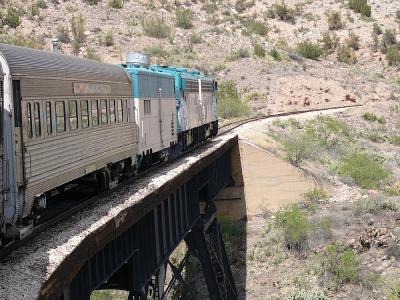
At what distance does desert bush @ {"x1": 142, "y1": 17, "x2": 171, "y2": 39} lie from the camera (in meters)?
62.3

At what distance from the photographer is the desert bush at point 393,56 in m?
67.9

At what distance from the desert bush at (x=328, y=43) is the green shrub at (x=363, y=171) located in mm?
34290

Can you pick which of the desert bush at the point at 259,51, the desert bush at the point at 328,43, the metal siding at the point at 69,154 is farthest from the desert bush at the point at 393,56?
the metal siding at the point at 69,154

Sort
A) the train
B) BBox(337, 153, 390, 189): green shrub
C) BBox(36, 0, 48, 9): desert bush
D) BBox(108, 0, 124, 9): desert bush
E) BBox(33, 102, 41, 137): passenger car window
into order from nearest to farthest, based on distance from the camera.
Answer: the train, BBox(33, 102, 41, 137): passenger car window, BBox(337, 153, 390, 189): green shrub, BBox(36, 0, 48, 9): desert bush, BBox(108, 0, 124, 9): desert bush

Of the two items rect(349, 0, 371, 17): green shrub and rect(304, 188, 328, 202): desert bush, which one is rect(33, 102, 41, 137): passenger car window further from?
rect(349, 0, 371, 17): green shrub

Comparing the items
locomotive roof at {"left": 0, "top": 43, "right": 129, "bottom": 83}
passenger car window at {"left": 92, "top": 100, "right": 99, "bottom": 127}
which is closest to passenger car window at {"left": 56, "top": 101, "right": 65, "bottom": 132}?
locomotive roof at {"left": 0, "top": 43, "right": 129, "bottom": 83}

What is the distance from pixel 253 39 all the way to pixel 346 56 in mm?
10764

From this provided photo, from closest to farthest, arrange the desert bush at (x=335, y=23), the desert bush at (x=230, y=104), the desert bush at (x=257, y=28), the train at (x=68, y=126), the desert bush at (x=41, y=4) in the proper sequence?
the train at (x=68, y=126)
the desert bush at (x=230, y=104)
the desert bush at (x=41, y=4)
the desert bush at (x=257, y=28)
the desert bush at (x=335, y=23)

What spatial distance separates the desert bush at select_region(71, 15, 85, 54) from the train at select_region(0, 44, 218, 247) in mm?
35745

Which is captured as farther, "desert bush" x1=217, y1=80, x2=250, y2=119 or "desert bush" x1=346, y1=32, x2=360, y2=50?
"desert bush" x1=346, y1=32, x2=360, y2=50

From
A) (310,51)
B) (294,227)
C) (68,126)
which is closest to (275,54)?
(310,51)

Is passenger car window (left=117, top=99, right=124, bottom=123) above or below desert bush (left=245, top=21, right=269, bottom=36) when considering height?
below

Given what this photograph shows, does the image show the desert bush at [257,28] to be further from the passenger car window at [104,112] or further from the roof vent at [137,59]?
the passenger car window at [104,112]

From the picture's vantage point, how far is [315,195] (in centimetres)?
3338
